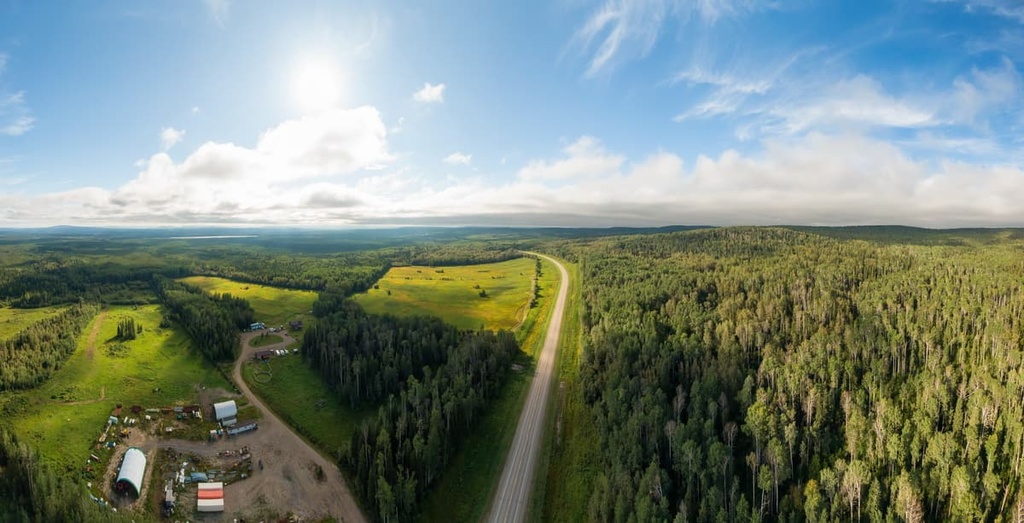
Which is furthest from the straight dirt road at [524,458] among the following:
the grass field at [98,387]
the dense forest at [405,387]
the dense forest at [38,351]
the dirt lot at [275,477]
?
the dense forest at [38,351]

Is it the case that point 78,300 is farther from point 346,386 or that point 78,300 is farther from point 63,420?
point 346,386

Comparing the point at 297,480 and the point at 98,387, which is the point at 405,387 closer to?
the point at 297,480

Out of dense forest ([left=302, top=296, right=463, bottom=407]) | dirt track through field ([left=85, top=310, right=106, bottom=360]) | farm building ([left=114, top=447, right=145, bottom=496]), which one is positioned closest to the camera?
farm building ([left=114, top=447, right=145, bottom=496])

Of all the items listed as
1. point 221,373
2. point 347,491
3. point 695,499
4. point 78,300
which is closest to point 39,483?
point 347,491

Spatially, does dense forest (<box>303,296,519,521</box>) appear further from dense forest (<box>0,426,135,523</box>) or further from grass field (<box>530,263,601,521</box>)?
dense forest (<box>0,426,135,523</box>)

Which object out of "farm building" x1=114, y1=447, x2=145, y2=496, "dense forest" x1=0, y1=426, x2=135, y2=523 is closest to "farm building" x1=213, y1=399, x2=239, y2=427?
"farm building" x1=114, y1=447, x2=145, y2=496
